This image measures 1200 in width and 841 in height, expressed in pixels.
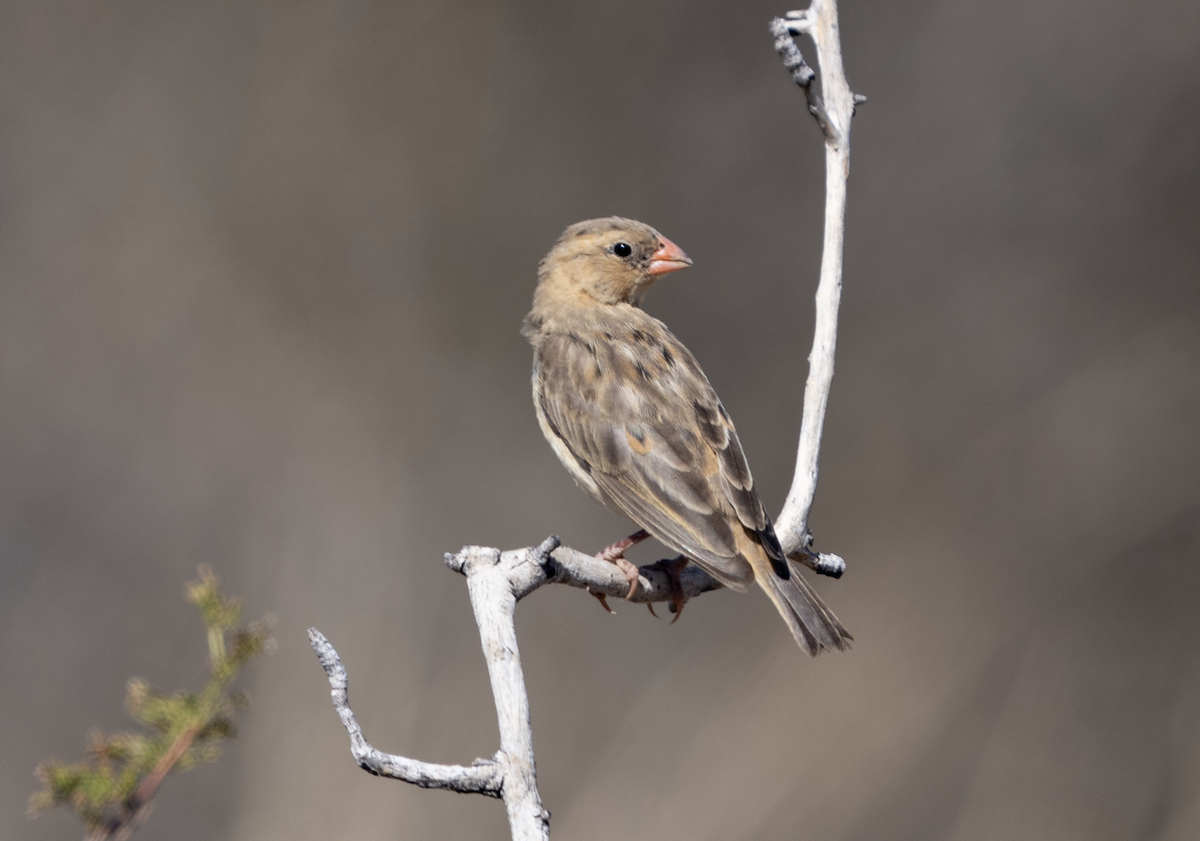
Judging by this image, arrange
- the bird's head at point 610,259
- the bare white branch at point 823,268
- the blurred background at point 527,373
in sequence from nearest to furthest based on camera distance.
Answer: the bare white branch at point 823,268
the bird's head at point 610,259
the blurred background at point 527,373

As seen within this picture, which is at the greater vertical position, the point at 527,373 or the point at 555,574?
the point at 527,373

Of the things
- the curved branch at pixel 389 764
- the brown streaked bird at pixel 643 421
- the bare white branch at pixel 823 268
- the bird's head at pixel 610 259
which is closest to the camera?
the curved branch at pixel 389 764

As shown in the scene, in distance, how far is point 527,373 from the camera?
8891 mm

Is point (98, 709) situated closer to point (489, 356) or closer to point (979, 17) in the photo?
point (489, 356)

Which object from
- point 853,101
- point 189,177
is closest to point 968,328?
point 853,101

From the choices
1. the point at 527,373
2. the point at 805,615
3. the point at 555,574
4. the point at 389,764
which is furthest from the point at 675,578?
the point at 527,373

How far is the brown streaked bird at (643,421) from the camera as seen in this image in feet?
13.4

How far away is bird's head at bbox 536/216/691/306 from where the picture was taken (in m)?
5.51

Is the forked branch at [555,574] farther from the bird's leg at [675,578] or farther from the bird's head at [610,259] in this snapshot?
the bird's head at [610,259]

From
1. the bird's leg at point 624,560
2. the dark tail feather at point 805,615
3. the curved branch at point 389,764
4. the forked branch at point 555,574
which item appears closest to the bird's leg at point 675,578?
the forked branch at point 555,574

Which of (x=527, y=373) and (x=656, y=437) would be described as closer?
(x=656, y=437)

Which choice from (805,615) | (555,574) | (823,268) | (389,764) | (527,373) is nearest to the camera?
(389,764)

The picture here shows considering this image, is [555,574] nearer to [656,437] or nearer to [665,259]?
[656,437]

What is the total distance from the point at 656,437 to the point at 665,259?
1211mm
